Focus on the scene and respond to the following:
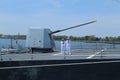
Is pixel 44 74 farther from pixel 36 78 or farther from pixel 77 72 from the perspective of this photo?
pixel 77 72

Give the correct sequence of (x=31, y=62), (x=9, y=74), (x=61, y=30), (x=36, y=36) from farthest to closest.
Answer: (x=61, y=30) → (x=36, y=36) → (x=31, y=62) → (x=9, y=74)

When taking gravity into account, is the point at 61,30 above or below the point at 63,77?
above

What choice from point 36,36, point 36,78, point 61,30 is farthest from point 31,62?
point 61,30

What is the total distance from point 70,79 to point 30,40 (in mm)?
38369

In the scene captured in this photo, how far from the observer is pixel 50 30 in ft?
171

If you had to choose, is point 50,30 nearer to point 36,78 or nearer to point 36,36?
point 36,36

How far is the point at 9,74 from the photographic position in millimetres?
10922

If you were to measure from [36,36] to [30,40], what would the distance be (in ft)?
3.14

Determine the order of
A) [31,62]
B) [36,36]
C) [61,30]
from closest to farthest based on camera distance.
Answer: [31,62] < [36,36] < [61,30]

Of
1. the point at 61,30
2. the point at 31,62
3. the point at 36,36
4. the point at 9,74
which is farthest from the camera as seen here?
the point at 61,30

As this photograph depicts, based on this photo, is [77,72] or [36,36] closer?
[77,72]

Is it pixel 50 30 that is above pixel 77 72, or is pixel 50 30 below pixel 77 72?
above

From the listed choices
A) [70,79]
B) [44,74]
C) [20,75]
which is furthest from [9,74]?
[70,79]

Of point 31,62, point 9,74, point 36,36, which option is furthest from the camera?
point 36,36
